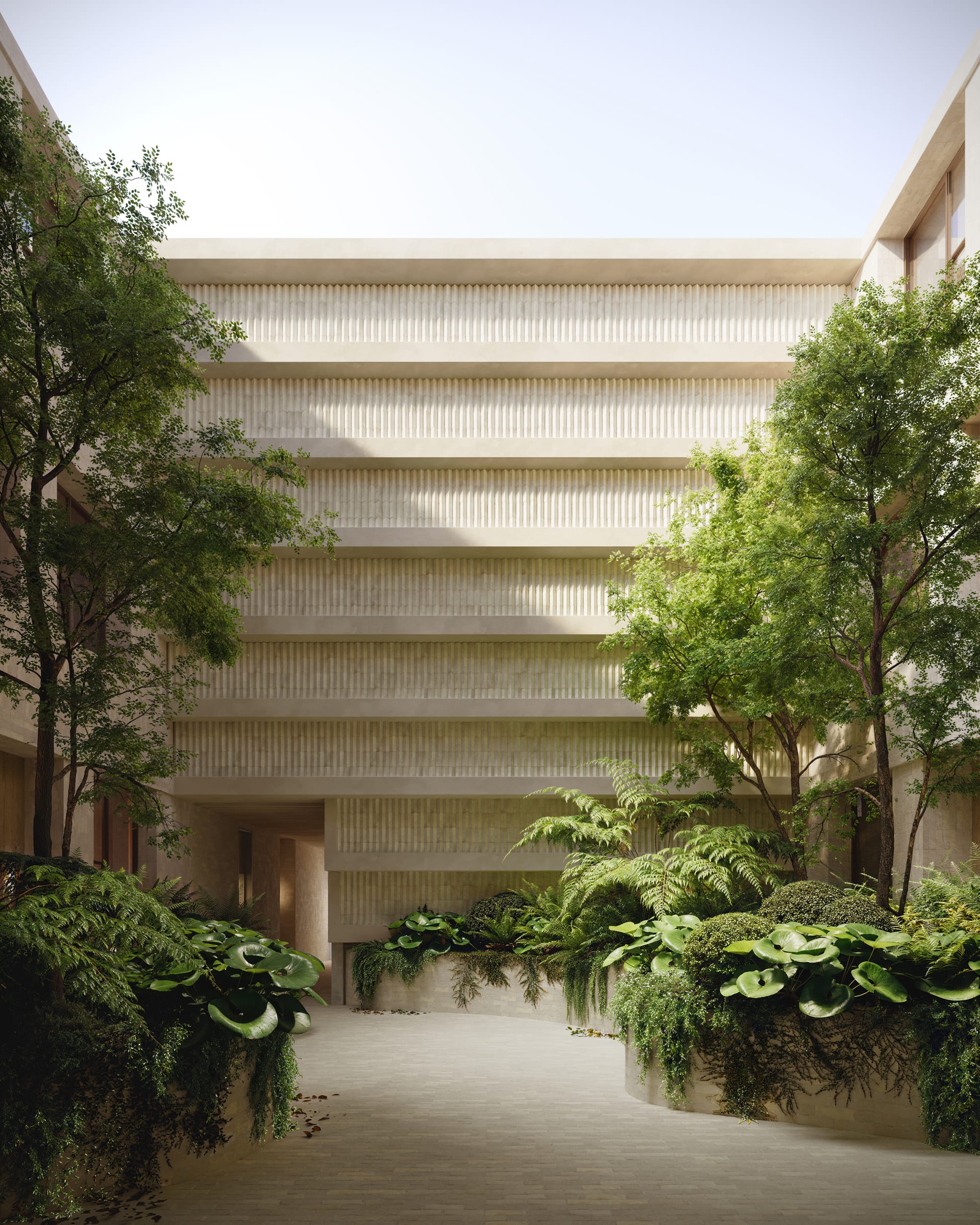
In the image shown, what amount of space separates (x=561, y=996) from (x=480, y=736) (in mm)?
4861

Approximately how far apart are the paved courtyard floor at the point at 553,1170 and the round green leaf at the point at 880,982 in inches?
40.3

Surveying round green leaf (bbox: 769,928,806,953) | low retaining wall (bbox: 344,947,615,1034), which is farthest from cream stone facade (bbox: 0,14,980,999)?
round green leaf (bbox: 769,928,806,953)

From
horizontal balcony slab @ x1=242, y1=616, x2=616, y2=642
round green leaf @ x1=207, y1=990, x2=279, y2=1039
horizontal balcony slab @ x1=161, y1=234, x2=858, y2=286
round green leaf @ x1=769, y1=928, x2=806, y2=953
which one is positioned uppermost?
horizontal balcony slab @ x1=161, y1=234, x2=858, y2=286

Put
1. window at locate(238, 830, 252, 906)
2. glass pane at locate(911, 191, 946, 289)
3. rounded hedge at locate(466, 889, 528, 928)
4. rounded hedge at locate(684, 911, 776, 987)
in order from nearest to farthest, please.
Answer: rounded hedge at locate(684, 911, 776, 987), glass pane at locate(911, 191, 946, 289), rounded hedge at locate(466, 889, 528, 928), window at locate(238, 830, 252, 906)

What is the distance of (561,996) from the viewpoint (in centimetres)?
1584

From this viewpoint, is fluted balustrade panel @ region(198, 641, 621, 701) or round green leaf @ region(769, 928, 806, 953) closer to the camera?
round green leaf @ region(769, 928, 806, 953)

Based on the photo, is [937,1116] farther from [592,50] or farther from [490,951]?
[592,50]

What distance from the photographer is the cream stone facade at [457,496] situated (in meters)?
18.7

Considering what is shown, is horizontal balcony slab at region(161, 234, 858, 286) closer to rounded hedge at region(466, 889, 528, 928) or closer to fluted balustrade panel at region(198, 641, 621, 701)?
fluted balustrade panel at region(198, 641, 621, 701)

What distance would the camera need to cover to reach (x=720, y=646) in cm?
1372

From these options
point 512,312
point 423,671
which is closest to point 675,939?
point 423,671

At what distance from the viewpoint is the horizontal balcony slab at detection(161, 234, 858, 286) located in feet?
61.5

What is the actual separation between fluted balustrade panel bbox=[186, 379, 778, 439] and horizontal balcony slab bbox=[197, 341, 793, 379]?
0.27m

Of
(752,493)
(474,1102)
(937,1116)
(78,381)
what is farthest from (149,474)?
(752,493)
